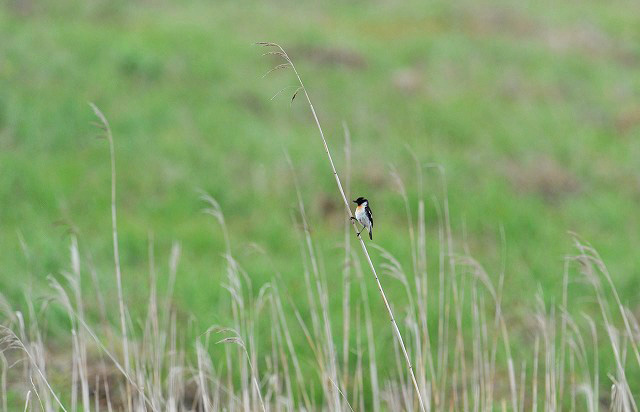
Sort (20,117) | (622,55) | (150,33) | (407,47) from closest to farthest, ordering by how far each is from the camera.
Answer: (20,117), (150,33), (407,47), (622,55)

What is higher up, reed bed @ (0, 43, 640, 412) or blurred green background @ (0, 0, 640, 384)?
blurred green background @ (0, 0, 640, 384)

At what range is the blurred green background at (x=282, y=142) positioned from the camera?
6.49 m

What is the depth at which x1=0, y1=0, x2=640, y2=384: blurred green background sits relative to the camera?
649 centimetres

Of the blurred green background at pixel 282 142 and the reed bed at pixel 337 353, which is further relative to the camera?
the blurred green background at pixel 282 142

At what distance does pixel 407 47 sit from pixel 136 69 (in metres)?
5.23

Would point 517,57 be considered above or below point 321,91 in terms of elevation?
above

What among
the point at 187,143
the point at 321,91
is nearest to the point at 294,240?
the point at 187,143

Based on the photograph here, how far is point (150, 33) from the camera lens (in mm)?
11547

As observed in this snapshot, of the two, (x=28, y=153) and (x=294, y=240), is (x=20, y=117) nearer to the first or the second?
(x=28, y=153)

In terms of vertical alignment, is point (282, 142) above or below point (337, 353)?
above

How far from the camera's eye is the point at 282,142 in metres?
8.75

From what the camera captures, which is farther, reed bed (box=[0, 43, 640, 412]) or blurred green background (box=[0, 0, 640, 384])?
blurred green background (box=[0, 0, 640, 384])

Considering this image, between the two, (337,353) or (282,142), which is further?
(282,142)

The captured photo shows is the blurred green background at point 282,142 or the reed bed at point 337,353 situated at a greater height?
the blurred green background at point 282,142
